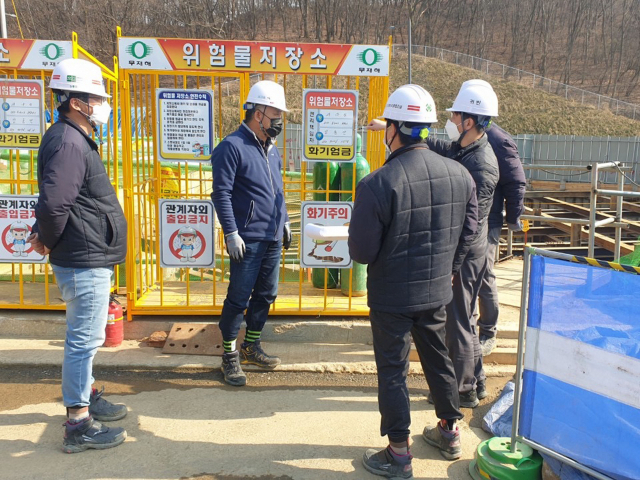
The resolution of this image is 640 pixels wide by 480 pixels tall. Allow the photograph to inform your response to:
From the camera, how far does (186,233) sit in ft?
17.5

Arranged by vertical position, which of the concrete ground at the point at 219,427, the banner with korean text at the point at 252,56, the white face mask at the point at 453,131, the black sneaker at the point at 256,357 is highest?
the banner with korean text at the point at 252,56

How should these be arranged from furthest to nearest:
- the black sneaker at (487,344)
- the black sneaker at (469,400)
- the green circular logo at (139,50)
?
the black sneaker at (487,344) → the green circular logo at (139,50) → the black sneaker at (469,400)

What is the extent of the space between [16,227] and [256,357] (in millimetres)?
2653

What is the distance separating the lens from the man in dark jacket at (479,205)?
158 inches

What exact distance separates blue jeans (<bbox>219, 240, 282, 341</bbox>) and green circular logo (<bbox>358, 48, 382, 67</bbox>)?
1805 millimetres

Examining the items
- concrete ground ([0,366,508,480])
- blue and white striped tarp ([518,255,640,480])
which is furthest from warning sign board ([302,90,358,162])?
blue and white striped tarp ([518,255,640,480])

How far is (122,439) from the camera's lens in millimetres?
3623

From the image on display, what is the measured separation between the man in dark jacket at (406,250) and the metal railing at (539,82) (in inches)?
1827

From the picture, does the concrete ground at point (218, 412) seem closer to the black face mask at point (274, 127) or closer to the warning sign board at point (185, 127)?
the warning sign board at point (185, 127)

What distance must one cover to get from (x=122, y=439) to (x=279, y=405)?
3.74 ft

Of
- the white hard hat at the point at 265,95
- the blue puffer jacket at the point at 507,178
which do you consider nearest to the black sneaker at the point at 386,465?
the blue puffer jacket at the point at 507,178

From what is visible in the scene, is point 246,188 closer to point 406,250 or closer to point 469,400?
point 406,250

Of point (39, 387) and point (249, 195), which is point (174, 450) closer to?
point (39, 387)

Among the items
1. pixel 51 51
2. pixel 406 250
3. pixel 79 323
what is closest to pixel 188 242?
pixel 79 323
